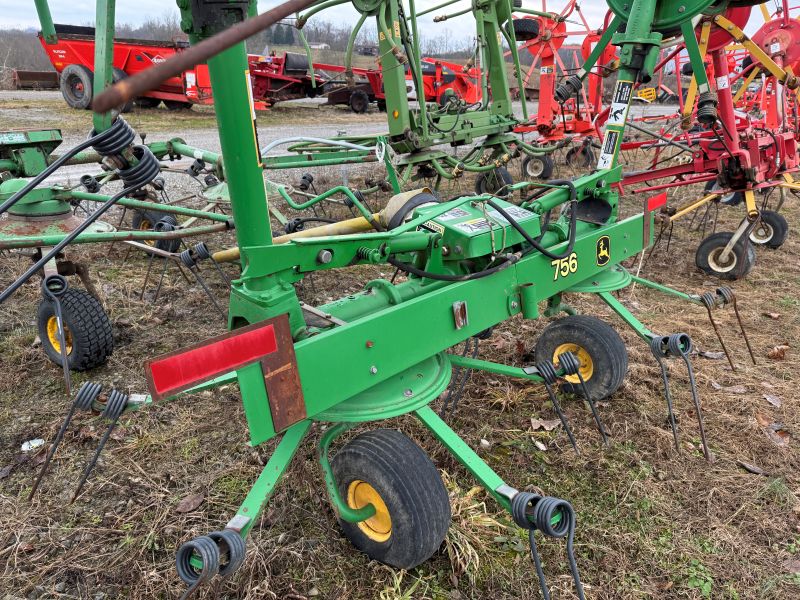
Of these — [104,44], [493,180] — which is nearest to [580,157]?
[493,180]

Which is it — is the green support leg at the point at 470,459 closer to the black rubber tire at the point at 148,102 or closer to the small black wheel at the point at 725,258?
the small black wheel at the point at 725,258

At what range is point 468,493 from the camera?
7.99ft

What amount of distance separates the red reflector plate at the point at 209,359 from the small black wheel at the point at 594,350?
6.23 feet

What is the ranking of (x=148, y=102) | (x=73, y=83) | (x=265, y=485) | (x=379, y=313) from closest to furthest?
(x=265, y=485) < (x=379, y=313) < (x=73, y=83) < (x=148, y=102)

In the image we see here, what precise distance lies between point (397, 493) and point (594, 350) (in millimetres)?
1641

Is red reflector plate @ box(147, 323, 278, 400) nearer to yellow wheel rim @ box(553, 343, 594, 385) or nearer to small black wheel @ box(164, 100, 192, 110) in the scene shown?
yellow wheel rim @ box(553, 343, 594, 385)

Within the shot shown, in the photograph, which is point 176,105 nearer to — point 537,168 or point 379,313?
point 537,168

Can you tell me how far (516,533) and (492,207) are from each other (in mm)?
1443

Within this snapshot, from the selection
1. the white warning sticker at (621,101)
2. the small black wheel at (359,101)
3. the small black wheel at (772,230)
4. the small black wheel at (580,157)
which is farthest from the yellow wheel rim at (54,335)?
the small black wheel at (359,101)

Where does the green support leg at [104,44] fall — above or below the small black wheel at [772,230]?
above

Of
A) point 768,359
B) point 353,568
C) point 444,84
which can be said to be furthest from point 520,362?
point 444,84

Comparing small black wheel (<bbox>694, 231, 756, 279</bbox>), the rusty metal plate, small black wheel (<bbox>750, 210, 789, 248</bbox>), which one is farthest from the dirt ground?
small black wheel (<bbox>750, 210, 789, 248</bbox>)

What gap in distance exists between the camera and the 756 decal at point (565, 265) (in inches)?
107

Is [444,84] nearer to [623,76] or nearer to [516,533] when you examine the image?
[623,76]
